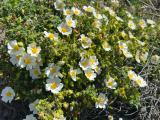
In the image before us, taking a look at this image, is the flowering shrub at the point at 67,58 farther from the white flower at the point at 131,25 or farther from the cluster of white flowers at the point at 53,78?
the white flower at the point at 131,25

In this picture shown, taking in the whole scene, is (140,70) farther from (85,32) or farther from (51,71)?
(51,71)

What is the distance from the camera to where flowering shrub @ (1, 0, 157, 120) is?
285cm

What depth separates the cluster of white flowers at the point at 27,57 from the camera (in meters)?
2.83

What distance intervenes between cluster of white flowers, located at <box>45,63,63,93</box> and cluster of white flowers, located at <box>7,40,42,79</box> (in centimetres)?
7

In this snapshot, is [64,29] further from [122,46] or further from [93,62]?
[122,46]

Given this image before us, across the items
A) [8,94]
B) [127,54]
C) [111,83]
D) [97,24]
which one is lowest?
[8,94]

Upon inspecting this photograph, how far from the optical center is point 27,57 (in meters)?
2.83

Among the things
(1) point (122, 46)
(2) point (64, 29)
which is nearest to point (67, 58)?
(2) point (64, 29)

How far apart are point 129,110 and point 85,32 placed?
0.69m

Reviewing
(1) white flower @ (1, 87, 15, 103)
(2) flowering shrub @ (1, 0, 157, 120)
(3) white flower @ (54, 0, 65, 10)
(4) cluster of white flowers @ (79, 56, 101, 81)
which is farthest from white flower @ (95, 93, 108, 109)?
(3) white flower @ (54, 0, 65, 10)

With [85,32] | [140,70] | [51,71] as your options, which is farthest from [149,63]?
[51,71]

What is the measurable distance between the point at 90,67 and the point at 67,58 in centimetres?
17

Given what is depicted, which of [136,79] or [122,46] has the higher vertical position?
[122,46]

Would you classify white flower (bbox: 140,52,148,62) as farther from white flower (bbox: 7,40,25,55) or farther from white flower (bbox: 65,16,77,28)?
white flower (bbox: 7,40,25,55)
